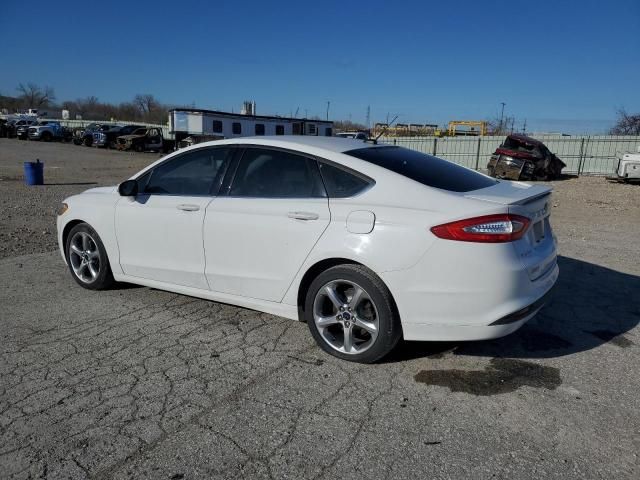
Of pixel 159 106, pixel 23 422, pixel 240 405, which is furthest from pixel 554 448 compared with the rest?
pixel 159 106

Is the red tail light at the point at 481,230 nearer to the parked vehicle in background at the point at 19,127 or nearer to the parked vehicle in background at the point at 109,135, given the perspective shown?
the parked vehicle in background at the point at 109,135

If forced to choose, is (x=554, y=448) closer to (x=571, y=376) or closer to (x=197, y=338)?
(x=571, y=376)

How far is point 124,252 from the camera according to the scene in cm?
477

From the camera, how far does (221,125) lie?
3762cm

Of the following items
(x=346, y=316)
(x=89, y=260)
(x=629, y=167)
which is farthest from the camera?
(x=629, y=167)

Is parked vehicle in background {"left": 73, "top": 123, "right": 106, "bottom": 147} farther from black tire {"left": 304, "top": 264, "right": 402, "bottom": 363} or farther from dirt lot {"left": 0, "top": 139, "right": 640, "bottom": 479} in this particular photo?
black tire {"left": 304, "top": 264, "right": 402, "bottom": 363}

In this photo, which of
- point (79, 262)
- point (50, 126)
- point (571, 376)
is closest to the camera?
point (571, 376)

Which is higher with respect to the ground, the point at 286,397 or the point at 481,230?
the point at 481,230

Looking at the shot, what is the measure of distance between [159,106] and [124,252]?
114 meters

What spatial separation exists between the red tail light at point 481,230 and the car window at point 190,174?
1.96 meters

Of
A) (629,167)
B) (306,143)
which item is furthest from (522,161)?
(306,143)

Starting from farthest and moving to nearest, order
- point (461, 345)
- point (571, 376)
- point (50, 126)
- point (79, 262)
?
1. point (50, 126)
2. point (79, 262)
3. point (461, 345)
4. point (571, 376)

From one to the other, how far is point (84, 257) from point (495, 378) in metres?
3.95

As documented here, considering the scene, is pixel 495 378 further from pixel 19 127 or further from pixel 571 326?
pixel 19 127
